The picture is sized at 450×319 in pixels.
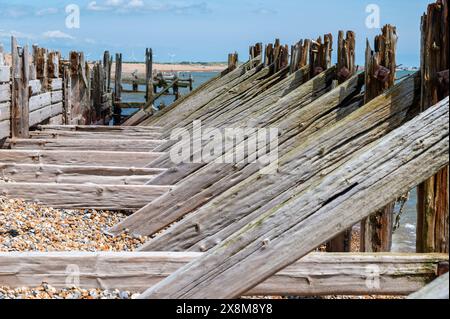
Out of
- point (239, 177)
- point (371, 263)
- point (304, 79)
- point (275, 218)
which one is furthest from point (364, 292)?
point (304, 79)

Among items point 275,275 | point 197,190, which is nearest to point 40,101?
point 197,190

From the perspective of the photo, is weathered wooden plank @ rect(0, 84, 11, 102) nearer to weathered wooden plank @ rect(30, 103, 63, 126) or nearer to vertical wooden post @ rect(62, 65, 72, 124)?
weathered wooden plank @ rect(30, 103, 63, 126)

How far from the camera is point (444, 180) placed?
3.48 m

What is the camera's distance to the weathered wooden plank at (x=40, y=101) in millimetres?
10534

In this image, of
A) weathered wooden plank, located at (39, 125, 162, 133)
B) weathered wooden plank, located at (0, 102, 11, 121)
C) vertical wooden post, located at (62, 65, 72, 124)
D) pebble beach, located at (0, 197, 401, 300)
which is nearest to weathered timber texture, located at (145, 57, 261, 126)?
weathered wooden plank, located at (39, 125, 162, 133)

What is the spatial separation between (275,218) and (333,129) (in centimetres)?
146

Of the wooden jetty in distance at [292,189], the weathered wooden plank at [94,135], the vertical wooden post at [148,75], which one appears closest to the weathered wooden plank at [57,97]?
the weathered wooden plank at [94,135]

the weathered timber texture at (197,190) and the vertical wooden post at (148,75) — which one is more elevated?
the vertical wooden post at (148,75)

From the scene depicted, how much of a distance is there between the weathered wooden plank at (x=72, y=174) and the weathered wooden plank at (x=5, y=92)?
6.53ft

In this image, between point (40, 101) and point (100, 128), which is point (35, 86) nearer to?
point (40, 101)

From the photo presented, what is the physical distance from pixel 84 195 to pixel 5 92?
3.29m

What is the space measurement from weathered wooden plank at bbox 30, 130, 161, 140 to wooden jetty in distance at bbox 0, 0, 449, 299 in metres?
0.58

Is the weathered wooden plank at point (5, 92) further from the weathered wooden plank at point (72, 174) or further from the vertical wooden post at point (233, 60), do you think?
the vertical wooden post at point (233, 60)
